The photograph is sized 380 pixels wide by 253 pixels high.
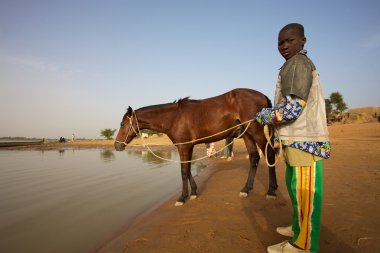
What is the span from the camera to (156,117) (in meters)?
5.91

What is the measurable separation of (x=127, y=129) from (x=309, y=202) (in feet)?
15.6

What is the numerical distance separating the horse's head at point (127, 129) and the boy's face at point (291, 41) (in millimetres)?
4304

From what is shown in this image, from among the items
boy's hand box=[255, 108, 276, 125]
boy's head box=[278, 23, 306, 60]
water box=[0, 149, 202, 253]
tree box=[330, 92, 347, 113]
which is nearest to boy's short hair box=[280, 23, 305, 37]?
boy's head box=[278, 23, 306, 60]

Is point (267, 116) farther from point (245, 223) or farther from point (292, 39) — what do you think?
point (245, 223)

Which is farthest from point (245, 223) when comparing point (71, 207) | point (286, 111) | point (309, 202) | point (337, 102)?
point (337, 102)

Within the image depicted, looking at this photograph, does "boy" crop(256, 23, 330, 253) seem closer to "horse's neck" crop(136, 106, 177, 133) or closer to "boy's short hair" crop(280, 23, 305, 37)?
"boy's short hair" crop(280, 23, 305, 37)

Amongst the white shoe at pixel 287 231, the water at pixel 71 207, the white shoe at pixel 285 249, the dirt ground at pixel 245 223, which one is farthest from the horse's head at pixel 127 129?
the white shoe at pixel 285 249

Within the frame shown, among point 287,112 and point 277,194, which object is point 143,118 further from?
point 287,112

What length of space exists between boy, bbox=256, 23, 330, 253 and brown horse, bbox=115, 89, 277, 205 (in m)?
2.66

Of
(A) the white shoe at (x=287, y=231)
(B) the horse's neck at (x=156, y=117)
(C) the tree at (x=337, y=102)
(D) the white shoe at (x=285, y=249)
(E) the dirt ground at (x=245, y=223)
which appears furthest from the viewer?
(C) the tree at (x=337, y=102)

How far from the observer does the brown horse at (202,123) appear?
5113mm

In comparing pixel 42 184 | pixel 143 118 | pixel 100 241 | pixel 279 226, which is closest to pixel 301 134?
pixel 279 226

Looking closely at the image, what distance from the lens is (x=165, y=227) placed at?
12.1 ft

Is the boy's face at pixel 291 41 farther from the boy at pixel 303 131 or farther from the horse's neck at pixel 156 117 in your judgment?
the horse's neck at pixel 156 117
